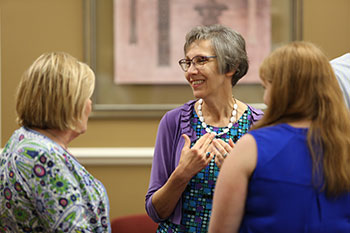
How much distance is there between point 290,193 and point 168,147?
820 millimetres

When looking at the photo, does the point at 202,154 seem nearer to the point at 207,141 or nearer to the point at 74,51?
the point at 207,141

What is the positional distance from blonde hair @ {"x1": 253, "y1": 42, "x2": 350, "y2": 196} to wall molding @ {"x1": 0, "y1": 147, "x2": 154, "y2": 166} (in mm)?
2203

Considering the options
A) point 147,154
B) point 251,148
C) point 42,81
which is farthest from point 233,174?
point 147,154

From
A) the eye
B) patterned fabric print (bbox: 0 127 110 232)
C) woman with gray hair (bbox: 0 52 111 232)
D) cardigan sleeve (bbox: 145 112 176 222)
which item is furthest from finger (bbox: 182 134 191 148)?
patterned fabric print (bbox: 0 127 110 232)

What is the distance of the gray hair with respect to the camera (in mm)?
2008

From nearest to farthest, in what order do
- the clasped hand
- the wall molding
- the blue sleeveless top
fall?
the blue sleeveless top → the clasped hand → the wall molding

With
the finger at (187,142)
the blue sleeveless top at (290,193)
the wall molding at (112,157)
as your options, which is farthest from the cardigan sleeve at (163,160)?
the wall molding at (112,157)

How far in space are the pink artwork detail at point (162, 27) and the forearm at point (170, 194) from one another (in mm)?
1691

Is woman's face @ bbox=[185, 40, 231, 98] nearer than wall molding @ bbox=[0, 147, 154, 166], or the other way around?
woman's face @ bbox=[185, 40, 231, 98]

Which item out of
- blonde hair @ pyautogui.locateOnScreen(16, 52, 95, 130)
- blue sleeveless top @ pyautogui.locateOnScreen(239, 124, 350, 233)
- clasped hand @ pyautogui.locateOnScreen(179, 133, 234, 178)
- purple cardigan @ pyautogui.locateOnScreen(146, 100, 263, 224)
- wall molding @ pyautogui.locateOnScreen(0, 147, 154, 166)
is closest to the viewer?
blue sleeveless top @ pyautogui.locateOnScreen(239, 124, 350, 233)

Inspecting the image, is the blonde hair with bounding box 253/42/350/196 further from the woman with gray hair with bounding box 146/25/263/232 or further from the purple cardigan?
the purple cardigan

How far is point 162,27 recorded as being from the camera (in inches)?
137

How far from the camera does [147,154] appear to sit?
11.4 feet

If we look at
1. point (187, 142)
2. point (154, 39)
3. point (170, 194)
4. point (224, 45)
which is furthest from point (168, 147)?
point (154, 39)
